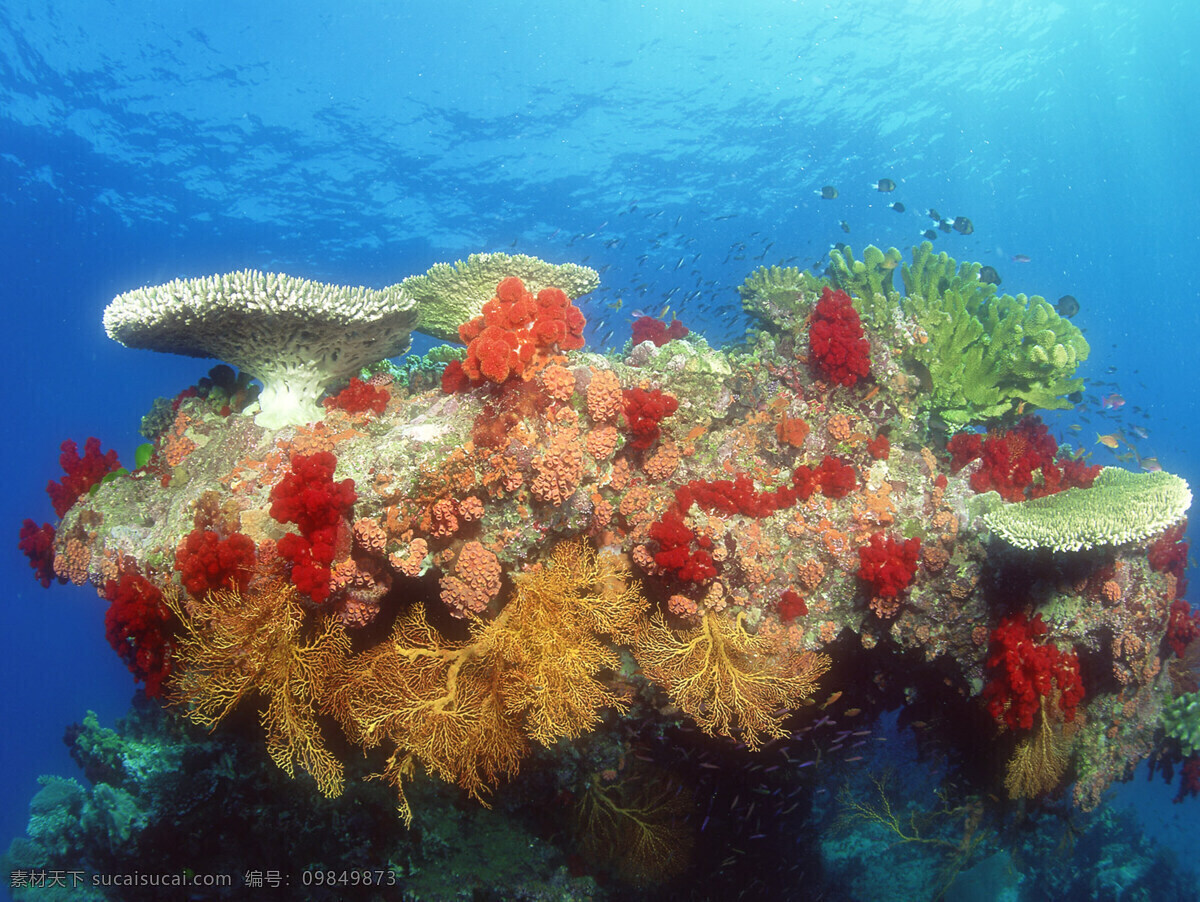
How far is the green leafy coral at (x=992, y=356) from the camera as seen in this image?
6.97m

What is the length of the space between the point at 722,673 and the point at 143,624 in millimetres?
4709

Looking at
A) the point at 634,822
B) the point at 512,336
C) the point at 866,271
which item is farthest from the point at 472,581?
the point at 866,271

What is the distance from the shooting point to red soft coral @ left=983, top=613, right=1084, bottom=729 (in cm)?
510

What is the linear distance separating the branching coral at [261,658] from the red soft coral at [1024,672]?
20.0 ft

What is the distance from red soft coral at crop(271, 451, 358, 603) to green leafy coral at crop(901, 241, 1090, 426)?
694cm

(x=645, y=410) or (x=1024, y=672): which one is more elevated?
(x=645, y=410)

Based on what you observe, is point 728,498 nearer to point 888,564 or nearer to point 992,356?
point 888,564

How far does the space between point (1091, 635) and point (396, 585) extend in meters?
6.81

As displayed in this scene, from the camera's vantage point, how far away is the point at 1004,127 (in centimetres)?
3869

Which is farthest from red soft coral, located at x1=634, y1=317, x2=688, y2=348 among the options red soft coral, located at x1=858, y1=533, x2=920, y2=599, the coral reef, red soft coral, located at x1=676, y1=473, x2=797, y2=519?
red soft coral, located at x1=858, y1=533, x2=920, y2=599

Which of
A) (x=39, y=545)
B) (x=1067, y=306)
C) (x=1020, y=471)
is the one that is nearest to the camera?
(x=1020, y=471)

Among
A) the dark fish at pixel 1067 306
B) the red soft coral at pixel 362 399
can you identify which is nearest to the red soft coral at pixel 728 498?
the red soft coral at pixel 362 399

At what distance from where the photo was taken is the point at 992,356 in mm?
7195

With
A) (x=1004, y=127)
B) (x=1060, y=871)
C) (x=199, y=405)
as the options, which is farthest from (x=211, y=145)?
(x=1004, y=127)
